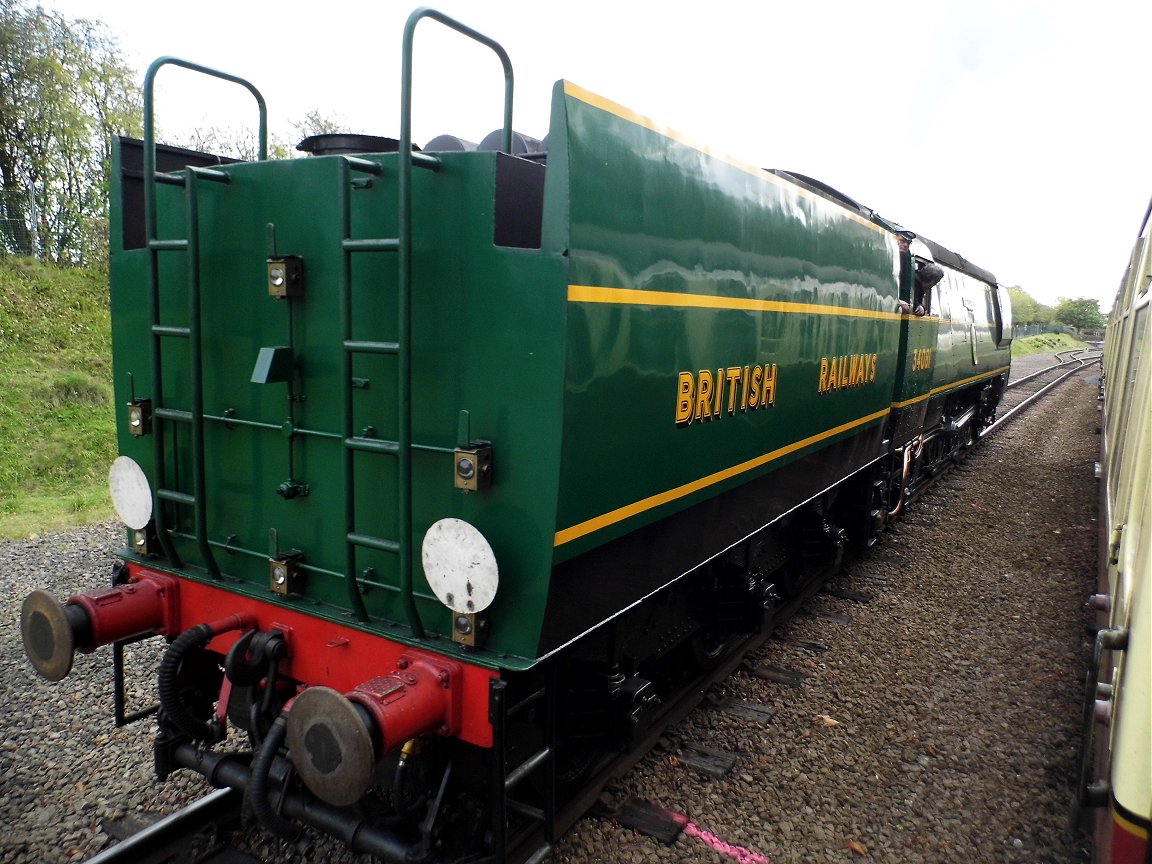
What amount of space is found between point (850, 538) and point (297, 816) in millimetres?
5698

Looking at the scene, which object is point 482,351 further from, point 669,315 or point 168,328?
point 168,328

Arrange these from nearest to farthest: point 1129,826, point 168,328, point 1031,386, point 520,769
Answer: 1. point 1129,826
2. point 520,769
3. point 168,328
4. point 1031,386

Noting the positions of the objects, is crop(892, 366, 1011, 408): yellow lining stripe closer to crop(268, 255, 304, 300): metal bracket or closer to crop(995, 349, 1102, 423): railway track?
crop(995, 349, 1102, 423): railway track

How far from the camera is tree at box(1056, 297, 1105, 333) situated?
346ft

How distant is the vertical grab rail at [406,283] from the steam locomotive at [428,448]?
0.03 ft

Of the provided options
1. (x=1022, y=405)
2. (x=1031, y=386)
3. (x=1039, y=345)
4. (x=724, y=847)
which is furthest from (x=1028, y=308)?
(x=724, y=847)

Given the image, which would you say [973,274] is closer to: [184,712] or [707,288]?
[707,288]

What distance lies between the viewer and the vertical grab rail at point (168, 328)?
10.1 ft

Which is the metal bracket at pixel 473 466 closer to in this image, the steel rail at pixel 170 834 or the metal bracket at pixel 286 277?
the metal bracket at pixel 286 277

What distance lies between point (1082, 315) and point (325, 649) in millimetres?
126454

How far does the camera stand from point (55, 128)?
2025 centimetres

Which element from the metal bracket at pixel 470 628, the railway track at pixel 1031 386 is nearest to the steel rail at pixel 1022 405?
the railway track at pixel 1031 386

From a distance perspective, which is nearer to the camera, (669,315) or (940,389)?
(669,315)

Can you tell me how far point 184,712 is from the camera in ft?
10.7
